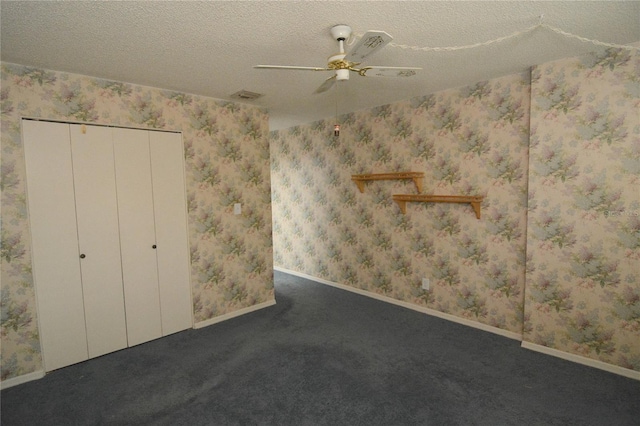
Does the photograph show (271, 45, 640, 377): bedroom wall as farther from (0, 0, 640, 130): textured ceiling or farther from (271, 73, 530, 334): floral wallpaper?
(0, 0, 640, 130): textured ceiling

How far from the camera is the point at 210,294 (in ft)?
11.5

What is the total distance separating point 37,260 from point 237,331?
175 cm

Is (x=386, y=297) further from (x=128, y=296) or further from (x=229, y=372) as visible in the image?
(x=128, y=296)

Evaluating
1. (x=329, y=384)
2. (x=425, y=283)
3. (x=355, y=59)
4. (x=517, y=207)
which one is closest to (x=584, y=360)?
(x=517, y=207)

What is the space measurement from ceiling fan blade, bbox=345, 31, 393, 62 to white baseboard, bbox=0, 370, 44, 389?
10.4 ft

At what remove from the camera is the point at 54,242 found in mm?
2582

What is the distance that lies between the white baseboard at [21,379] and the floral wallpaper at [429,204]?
10.6ft

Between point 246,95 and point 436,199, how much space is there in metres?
2.21

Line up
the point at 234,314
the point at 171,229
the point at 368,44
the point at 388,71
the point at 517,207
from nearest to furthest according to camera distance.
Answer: the point at 368,44 → the point at 388,71 → the point at 517,207 → the point at 171,229 → the point at 234,314

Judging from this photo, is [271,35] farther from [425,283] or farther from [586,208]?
[425,283]

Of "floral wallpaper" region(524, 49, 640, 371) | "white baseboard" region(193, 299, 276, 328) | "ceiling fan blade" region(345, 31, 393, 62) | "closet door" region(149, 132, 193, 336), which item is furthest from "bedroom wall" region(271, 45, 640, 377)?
"closet door" region(149, 132, 193, 336)

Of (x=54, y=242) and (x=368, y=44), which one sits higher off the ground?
(x=368, y=44)

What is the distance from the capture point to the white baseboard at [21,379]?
2.40 m

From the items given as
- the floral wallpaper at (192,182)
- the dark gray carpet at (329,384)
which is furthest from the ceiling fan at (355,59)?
the dark gray carpet at (329,384)
